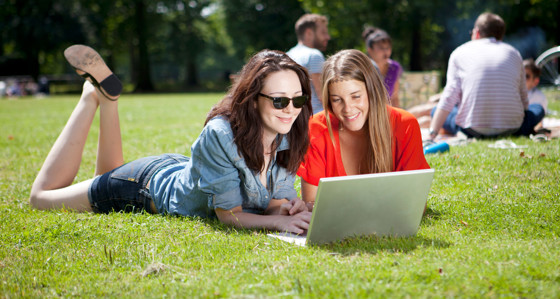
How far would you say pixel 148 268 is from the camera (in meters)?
2.90

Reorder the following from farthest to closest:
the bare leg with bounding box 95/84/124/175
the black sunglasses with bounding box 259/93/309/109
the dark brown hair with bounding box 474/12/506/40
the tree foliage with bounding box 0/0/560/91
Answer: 1. the tree foliage with bounding box 0/0/560/91
2. the dark brown hair with bounding box 474/12/506/40
3. the bare leg with bounding box 95/84/124/175
4. the black sunglasses with bounding box 259/93/309/109

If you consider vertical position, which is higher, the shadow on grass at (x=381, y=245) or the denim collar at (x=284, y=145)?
the denim collar at (x=284, y=145)

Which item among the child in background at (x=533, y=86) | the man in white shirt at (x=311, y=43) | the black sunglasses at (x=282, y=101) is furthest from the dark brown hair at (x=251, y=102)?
the child in background at (x=533, y=86)

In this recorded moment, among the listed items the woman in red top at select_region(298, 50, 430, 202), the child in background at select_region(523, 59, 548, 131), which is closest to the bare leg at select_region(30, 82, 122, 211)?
the woman in red top at select_region(298, 50, 430, 202)

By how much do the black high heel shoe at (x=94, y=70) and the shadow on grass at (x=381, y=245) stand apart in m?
2.40

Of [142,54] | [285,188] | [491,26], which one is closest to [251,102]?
[285,188]

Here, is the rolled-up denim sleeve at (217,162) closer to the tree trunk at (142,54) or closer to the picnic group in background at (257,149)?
the picnic group in background at (257,149)

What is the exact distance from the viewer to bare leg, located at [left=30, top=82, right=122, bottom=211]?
174 inches

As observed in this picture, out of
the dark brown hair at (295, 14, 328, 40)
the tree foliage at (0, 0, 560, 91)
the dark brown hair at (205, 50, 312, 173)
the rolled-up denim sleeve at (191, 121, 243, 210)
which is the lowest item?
the rolled-up denim sleeve at (191, 121, 243, 210)

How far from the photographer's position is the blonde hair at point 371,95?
3.71m

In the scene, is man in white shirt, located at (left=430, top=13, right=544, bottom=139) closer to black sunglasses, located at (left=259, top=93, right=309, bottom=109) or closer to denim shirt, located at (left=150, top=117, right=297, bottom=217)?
denim shirt, located at (left=150, top=117, right=297, bottom=217)

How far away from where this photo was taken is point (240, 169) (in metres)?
3.48

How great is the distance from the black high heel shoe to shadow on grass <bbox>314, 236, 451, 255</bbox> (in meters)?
2.40

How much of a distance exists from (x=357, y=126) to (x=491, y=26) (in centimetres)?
480
